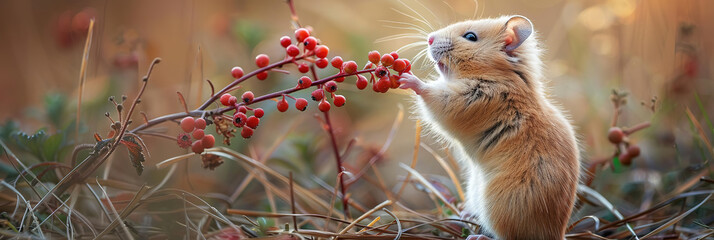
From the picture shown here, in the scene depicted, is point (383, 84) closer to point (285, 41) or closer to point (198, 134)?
point (285, 41)

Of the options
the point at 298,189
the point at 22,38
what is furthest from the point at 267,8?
the point at 298,189

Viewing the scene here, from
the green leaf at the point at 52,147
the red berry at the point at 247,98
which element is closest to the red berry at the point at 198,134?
the red berry at the point at 247,98

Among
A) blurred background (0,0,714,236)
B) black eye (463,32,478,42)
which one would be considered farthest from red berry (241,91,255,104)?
black eye (463,32,478,42)

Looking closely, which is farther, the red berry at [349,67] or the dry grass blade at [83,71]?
the dry grass blade at [83,71]

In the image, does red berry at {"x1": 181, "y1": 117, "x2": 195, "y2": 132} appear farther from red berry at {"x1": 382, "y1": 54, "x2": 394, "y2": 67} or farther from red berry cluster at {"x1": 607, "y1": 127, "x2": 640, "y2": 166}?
red berry cluster at {"x1": 607, "y1": 127, "x2": 640, "y2": 166}

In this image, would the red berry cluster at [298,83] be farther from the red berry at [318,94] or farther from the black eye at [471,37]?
the black eye at [471,37]

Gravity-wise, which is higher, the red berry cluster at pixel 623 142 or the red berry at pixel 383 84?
the red berry at pixel 383 84

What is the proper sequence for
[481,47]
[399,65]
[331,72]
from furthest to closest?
[331,72] → [481,47] → [399,65]

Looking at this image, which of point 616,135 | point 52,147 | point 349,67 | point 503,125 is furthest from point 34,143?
point 616,135
